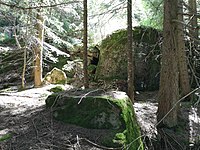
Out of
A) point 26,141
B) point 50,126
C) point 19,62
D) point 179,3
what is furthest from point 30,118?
point 19,62

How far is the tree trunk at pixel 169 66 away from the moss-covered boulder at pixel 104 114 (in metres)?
1.36

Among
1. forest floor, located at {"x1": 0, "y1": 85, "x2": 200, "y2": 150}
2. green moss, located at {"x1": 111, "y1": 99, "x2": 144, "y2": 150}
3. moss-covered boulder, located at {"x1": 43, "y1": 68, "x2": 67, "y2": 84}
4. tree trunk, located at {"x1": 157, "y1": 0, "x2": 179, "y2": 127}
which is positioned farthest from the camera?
moss-covered boulder, located at {"x1": 43, "y1": 68, "x2": 67, "y2": 84}

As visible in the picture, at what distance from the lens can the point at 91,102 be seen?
511cm

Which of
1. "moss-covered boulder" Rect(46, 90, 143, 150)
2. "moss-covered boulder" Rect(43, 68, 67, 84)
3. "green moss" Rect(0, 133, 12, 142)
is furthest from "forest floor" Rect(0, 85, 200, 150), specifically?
"moss-covered boulder" Rect(43, 68, 67, 84)

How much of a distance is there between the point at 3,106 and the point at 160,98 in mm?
4232

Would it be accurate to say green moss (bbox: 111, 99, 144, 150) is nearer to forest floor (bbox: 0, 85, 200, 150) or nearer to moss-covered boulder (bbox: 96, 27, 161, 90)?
forest floor (bbox: 0, 85, 200, 150)

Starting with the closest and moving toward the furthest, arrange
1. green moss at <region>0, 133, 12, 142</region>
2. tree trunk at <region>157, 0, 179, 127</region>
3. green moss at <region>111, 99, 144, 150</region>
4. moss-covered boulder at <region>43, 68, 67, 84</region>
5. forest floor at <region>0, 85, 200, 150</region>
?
forest floor at <region>0, 85, 200, 150</region>
green moss at <region>0, 133, 12, 142</region>
green moss at <region>111, 99, 144, 150</region>
tree trunk at <region>157, 0, 179, 127</region>
moss-covered boulder at <region>43, 68, 67, 84</region>

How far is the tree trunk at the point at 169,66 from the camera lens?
19.9 feet

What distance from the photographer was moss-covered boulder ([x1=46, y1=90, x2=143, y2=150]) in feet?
15.5

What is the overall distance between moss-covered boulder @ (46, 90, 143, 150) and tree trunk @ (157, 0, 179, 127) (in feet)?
4.45

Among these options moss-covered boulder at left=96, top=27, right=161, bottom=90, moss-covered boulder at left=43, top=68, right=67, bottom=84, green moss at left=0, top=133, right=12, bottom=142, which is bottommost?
green moss at left=0, top=133, right=12, bottom=142

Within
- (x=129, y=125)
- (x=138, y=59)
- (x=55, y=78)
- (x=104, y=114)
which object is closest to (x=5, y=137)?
(x=104, y=114)

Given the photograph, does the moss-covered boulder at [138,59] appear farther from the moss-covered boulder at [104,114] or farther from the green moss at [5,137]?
the green moss at [5,137]

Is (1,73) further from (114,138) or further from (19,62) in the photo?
(114,138)
